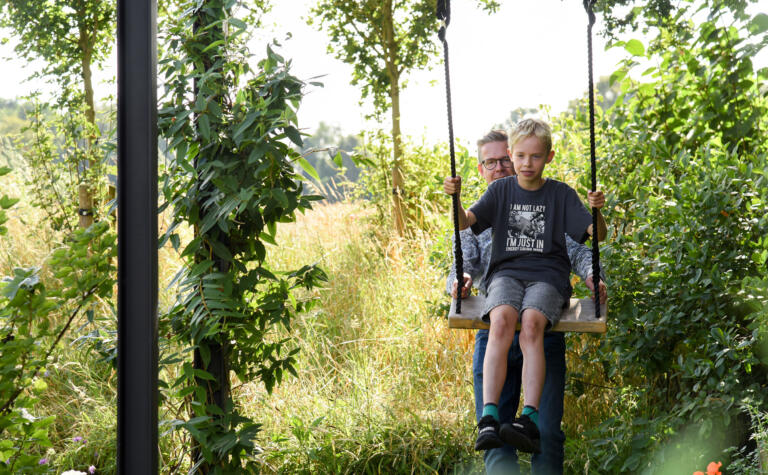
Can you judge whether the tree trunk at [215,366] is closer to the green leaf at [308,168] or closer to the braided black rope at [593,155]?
the green leaf at [308,168]

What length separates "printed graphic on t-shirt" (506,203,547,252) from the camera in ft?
8.20

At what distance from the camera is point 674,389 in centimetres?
312

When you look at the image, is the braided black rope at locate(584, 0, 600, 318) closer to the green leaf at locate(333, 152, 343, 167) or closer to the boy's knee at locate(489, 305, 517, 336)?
the boy's knee at locate(489, 305, 517, 336)

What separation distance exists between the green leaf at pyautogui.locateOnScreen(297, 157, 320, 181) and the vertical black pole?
569 millimetres

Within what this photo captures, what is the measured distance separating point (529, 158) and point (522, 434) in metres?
0.94

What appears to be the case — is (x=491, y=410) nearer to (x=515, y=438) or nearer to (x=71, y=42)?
(x=515, y=438)

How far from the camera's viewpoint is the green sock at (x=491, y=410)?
223cm

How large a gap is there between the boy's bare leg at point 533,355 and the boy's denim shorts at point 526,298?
0.03m

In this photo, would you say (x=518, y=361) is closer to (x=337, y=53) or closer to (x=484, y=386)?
(x=484, y=386)

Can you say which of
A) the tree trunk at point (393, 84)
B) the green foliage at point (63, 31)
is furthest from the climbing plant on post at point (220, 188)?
the tree trunk at point (393, 84)

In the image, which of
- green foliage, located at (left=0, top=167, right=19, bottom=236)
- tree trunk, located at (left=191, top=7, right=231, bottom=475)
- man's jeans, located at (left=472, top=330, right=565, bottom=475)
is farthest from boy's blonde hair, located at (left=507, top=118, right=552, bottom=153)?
green foliage, located at (left=0, top=167, right=19, bottom=236)

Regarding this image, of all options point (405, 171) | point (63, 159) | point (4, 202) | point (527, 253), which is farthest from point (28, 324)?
point (405, 171)

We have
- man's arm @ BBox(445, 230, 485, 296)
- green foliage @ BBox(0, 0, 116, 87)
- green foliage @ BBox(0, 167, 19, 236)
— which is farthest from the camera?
green foliage @ BBox(0, 0, 116, 87)

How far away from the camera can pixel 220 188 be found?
2.33 m
